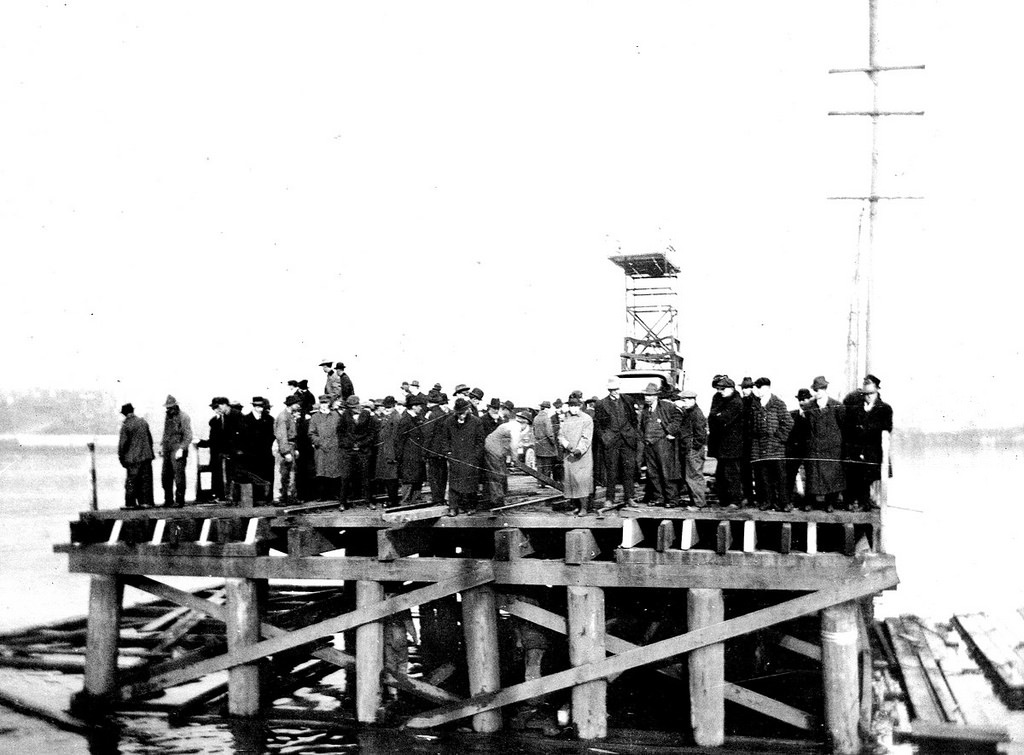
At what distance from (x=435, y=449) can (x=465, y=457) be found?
777 millimetres

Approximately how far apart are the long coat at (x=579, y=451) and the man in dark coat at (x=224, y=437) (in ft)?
16.9

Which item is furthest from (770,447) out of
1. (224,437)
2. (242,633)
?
(224,437)

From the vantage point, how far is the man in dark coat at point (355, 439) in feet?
46.1

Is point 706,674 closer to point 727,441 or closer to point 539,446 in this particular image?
point 727,441

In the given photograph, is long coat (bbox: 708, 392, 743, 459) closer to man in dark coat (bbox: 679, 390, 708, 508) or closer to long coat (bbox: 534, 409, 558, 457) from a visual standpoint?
man in dark coat (bbox: 679, 390, 708, 508)

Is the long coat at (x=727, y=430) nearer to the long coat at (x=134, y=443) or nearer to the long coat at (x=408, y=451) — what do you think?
the long coat at (x=408, y=451)

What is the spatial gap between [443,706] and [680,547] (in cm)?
370

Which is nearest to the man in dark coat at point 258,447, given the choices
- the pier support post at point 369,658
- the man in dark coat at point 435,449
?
the man in dark coat at point 435,449

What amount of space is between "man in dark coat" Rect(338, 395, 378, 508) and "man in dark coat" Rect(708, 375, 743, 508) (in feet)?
16.1

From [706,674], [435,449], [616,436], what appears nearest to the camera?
[706,674]

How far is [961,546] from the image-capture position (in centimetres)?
4459

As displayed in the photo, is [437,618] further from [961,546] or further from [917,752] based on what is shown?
[961,546]

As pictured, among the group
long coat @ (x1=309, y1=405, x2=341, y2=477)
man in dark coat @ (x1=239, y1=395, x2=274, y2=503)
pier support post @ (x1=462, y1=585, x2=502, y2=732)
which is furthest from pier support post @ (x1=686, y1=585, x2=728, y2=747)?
man in dark coat @ (x1=239, y1=395, x2=274, y2=503)

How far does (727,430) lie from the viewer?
12406mm
